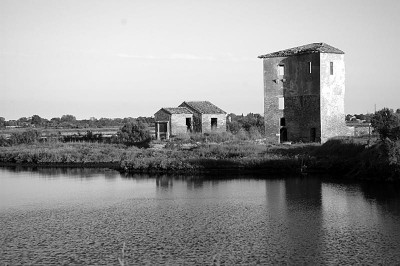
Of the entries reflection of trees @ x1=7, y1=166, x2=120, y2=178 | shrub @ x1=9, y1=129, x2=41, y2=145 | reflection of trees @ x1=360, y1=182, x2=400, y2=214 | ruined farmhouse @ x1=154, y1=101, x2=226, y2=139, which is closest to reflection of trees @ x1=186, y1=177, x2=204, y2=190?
reflection of trees @ x1=7, y1=166, x2=120, y2=178

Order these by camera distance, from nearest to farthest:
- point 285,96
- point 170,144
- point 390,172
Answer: point 390,172 < point 285,96 < point 170,144

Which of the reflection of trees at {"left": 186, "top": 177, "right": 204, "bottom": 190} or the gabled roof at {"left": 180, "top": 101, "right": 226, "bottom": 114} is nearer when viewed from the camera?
A: the reflection of trees at {"left": 186, "top": 177, "right": 204, "bottom": 190}

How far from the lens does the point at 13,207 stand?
78.4 ft

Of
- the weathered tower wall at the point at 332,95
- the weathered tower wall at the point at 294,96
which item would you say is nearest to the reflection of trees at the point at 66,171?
the weathered tower wall at the point at 294,96

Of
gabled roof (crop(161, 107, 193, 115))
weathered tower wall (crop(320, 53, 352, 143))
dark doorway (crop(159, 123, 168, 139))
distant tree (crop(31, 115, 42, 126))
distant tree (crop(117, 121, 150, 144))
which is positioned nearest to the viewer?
weathered tower wall (crop(320, 53, 352, 143))

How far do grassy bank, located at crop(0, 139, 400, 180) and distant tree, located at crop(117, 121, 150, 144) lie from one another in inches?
216

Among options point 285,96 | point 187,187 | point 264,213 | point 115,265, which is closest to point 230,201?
point 264,213

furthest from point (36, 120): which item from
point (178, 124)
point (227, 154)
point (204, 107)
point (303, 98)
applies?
point (227, 154)

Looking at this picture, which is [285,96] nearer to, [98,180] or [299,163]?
[299,163]

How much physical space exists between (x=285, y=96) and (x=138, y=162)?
12000 millimetres

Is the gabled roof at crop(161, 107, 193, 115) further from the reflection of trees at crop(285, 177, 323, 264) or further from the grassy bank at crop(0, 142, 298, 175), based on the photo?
the reflection of trees at crop(285, 177, 323, 264)

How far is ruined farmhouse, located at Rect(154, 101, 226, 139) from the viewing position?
1911 inches

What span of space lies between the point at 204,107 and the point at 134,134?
742 cm

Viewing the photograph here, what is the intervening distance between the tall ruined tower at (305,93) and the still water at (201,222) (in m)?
9.84
